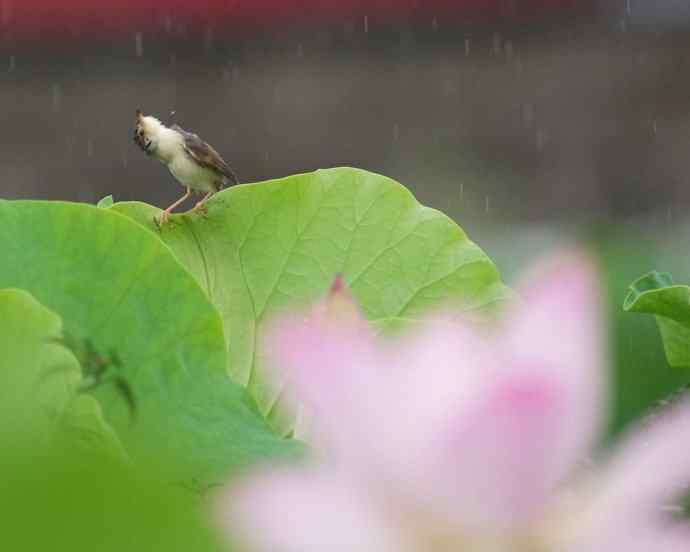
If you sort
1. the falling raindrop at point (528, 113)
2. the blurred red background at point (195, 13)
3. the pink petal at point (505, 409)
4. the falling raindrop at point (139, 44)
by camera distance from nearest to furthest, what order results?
the pink petal at point (505, 409) → the falling raindrop at point (528, 113) → the falling raindrop at point (139, 44) → the blurred red background at point (195, 13)

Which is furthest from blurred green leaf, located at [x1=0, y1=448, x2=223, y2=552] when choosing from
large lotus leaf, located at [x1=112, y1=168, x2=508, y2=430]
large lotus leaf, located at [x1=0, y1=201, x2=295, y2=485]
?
large lotus leaf, located at [x1=112, y1=168, x2=508, y2=430]

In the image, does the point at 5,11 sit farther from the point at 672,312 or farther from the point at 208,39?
the point at 672,312

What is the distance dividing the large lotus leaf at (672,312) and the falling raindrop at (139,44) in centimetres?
620

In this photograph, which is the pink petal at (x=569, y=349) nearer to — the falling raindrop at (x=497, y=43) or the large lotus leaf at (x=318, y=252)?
the large lotus leaf at (x=318, y=252)

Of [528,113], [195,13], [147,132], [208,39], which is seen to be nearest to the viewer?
[147,132]

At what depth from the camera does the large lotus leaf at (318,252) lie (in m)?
0.53

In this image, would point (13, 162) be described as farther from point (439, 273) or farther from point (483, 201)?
point (439, 273)

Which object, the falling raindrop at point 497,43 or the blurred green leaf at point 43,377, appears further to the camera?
the falling raindrop at point 497,43

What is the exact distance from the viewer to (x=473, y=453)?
149 millimetres

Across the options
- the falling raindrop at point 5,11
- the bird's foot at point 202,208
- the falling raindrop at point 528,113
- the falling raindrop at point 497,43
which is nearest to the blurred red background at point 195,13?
the falling raindrop at point 5,11

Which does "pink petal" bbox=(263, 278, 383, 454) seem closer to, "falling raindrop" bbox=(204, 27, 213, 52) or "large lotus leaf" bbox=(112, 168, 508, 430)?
"large lotus leaf" bbox=(112, 168, 508, 430)

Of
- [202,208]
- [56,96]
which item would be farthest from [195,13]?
[202,208]

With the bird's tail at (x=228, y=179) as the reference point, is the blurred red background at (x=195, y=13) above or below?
below

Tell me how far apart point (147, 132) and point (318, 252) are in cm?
38
